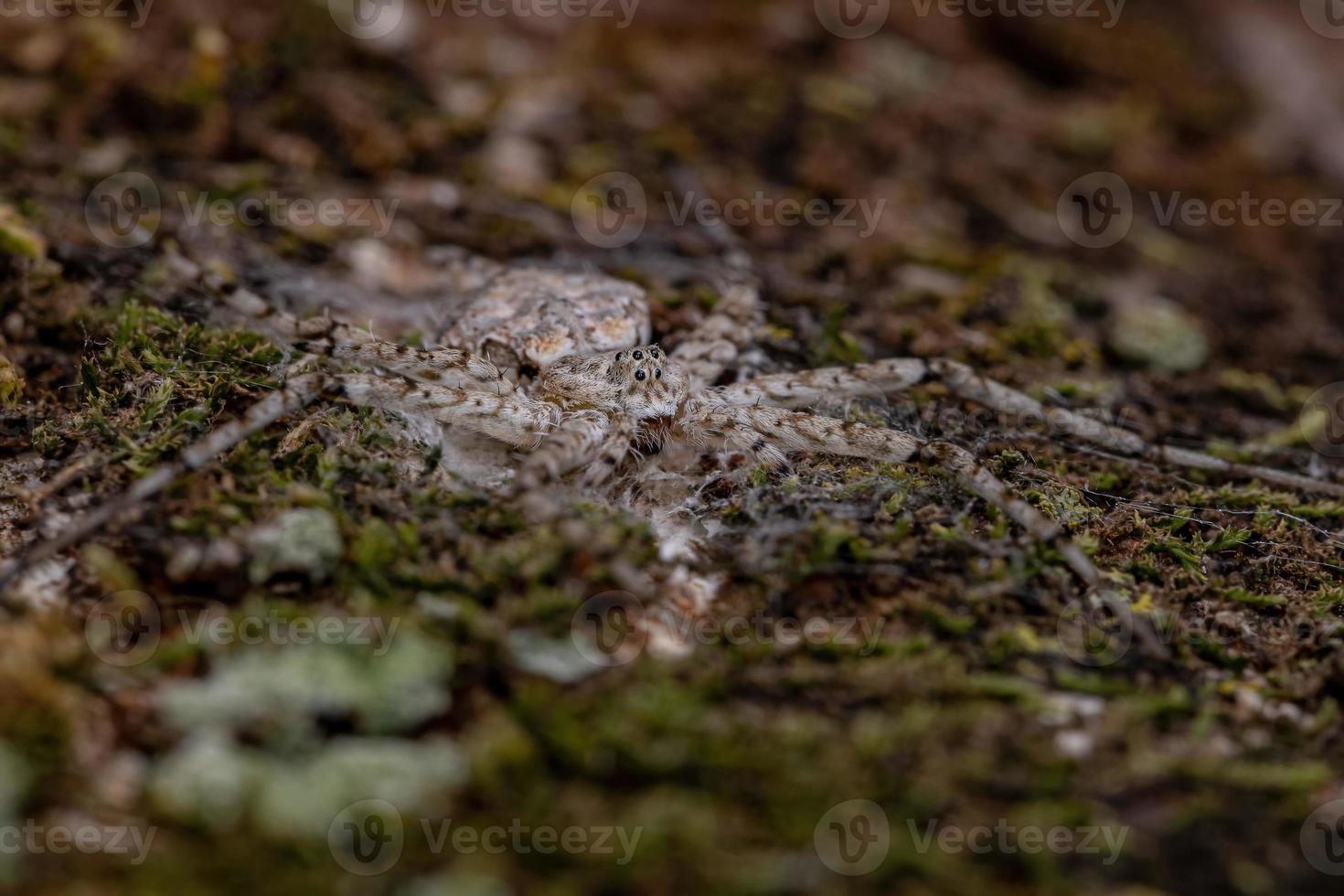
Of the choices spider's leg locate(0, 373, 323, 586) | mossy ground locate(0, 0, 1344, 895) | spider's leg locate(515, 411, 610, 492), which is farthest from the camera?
spider's leg locate(515, 411, 610, 492)

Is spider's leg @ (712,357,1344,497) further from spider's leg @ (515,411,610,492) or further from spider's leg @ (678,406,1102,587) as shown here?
spider's leg @ (515,411,610,492)

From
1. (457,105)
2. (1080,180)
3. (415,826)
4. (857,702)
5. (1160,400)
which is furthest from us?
(1080,180)

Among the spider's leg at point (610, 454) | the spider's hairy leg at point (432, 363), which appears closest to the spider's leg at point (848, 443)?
the spider's leg at point (610, 454)

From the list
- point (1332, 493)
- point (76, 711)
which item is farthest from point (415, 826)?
point (1332, 493)

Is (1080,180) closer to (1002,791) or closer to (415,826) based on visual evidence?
(1002,791)

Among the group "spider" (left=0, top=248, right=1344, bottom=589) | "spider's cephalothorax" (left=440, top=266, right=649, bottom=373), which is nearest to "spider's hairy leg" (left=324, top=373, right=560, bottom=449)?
"spider" (left=0, top=248, right=1344, bottom=589)

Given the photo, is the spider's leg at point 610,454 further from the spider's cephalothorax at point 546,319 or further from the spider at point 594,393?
the spider's cephalothorax at point 546,319
